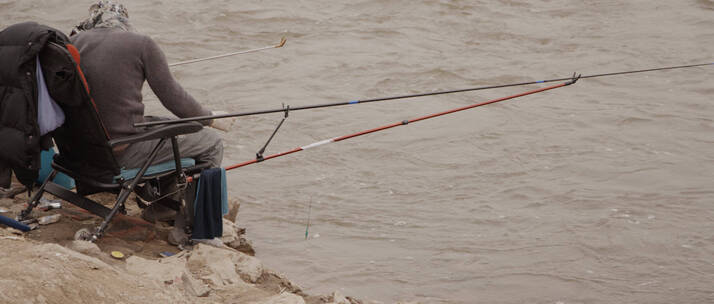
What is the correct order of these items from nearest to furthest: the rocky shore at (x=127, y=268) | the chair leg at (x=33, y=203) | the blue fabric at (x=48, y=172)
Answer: the rocky shore at (x=127, y=268) → the chair leg at (x=33, y=203) → the blue fabric at (x=48, y=172)

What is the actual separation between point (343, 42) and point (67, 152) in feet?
27.3

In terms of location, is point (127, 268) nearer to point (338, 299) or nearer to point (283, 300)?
point (283, 300)

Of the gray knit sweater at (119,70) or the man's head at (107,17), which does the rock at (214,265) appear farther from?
the man's head at (107,17)

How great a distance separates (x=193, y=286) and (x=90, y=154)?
82 centimetres

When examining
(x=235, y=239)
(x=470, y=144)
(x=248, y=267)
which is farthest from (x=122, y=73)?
(x=470, y=144)

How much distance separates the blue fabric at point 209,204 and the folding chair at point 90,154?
84 millimetres

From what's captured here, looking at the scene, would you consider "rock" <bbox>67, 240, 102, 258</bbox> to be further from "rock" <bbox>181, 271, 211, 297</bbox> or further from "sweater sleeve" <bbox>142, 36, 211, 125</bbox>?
"sweater sleeve" <bbox>142, 36, 211, 125</bbox>

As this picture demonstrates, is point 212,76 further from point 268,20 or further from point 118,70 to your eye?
point 118,70

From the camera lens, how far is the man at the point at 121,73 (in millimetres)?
3363

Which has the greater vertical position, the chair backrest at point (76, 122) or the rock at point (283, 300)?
the chair backrest at point (76, 122)

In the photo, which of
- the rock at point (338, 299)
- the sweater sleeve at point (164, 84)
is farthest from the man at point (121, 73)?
the rock at point (338, 299)

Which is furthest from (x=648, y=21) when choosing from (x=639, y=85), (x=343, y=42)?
(x=343, y=42)

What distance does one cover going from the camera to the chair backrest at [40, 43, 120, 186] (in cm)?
308

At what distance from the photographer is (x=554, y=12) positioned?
520 inches
